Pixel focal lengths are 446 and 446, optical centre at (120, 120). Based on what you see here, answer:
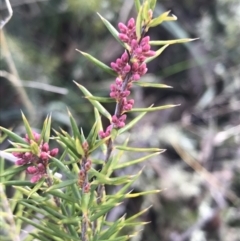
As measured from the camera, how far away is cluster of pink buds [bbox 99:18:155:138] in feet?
0.76

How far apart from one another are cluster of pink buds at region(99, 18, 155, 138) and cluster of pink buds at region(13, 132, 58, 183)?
0.13ft

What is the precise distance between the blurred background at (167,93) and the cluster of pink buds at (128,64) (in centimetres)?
53

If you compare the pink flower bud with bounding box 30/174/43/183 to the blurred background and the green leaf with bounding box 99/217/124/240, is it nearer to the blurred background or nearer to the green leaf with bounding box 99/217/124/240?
the green leaf with bounding box 99/217/124/240

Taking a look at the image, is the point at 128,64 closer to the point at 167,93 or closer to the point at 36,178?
the point at 36,178

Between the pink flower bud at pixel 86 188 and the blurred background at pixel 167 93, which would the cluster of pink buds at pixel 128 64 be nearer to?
the pink flower bud at pixel 86 188

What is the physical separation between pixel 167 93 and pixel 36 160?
76 centimetres

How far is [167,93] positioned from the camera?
986 mm

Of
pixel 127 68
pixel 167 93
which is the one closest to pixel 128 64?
pixel 127 68

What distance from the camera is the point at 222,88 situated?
3.29 ft

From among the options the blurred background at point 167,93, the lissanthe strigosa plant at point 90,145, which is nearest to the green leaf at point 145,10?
the lissanthe strigosa plant at point 90,145

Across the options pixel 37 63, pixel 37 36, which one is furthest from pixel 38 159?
pixel 37 36

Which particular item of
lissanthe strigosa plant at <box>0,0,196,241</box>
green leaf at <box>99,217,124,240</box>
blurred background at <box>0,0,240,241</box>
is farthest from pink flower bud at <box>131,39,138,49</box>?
blurred background at <box>0,0,240,241</box>

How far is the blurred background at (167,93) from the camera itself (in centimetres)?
81

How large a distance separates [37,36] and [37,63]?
0.12 meters
